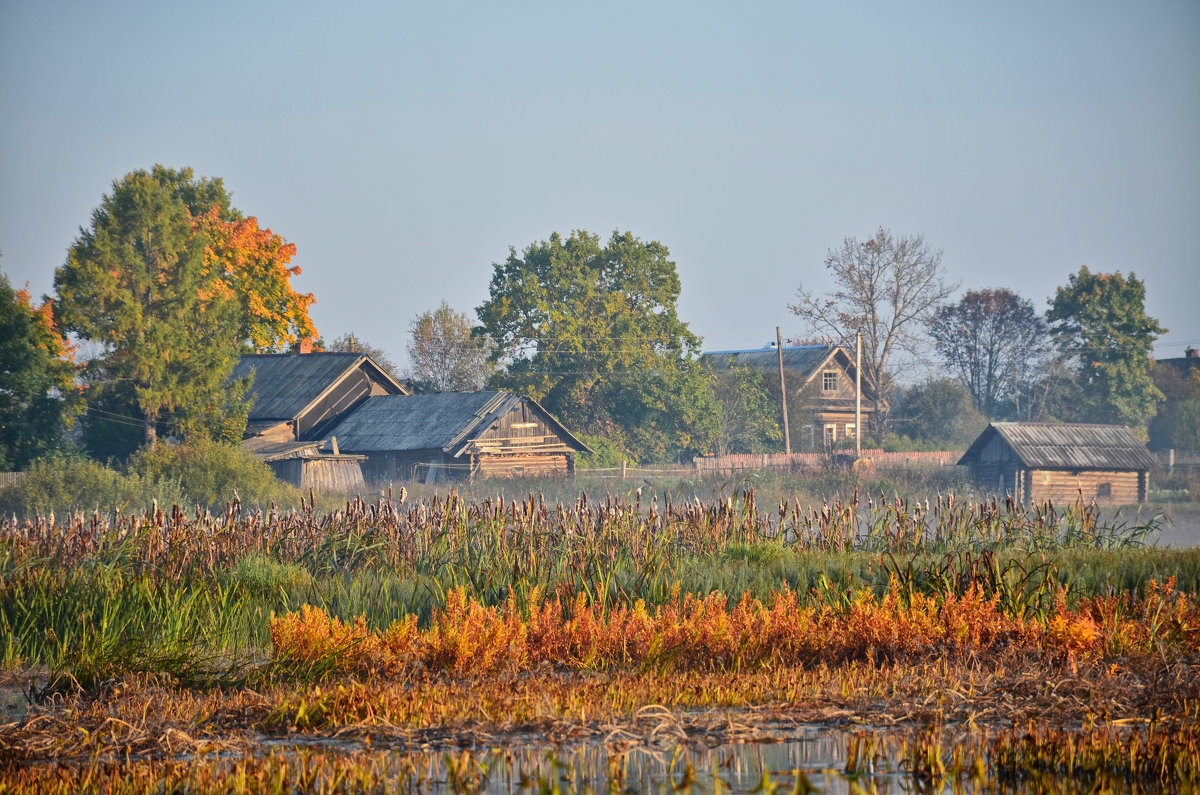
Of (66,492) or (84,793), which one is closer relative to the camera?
(84,793)

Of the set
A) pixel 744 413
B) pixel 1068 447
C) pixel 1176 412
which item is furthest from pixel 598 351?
pixel 1176 412

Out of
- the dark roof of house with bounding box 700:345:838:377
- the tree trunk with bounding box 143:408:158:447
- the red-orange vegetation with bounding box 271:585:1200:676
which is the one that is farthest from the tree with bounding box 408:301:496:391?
the red-orange vegetation with bounding box 271:585:1200:676

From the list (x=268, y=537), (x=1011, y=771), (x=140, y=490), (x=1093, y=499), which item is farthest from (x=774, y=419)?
(x=1011, y=771)

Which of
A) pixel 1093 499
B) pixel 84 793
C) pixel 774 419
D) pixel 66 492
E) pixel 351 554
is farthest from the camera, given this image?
pixel 774 419

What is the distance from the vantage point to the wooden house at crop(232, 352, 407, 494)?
40.8m

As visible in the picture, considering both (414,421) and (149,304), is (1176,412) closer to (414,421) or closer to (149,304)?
(414,421)

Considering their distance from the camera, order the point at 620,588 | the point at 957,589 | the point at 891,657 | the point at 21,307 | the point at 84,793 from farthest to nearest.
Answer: the point at 21,307
the point at 620,588
the point at 957,589
the point at 891,657
the point at 84,793

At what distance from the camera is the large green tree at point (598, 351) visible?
2186 inches

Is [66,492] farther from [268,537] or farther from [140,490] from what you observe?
[268,537]

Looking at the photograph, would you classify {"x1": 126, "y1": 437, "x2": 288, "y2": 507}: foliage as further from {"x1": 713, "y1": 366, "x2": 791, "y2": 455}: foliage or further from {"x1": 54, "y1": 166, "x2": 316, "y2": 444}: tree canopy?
{"x1": 713, "y1": 366, "x2": 791, "y2": 455}: foliage

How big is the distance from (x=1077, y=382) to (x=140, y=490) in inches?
2243

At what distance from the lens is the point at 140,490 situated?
3069cm

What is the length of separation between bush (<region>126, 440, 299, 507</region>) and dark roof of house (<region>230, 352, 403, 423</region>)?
10.5 m

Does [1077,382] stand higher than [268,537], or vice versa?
[1077,382]
